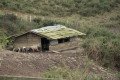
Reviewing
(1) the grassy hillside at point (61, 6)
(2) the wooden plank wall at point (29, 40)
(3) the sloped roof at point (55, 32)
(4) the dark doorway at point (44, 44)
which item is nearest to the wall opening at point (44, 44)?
(4) the dark doorway at point (44, 44)

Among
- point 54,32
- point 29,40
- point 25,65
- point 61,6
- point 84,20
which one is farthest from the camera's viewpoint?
point 61,6

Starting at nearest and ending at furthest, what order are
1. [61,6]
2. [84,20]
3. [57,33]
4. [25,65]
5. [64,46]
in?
[25,65] → [57,33] → [64,46] → [84,20] → [61,6]

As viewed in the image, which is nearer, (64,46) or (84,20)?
(64,46)

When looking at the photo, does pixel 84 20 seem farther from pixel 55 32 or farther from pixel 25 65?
pixel 25 65

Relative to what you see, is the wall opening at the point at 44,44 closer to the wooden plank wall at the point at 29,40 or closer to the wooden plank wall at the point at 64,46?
the wooden plank wall at the point at 64,46

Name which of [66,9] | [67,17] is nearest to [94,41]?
[67,17]

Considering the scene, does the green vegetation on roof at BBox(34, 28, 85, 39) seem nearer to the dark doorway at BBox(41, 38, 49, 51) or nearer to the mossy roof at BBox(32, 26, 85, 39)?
the mossy roof at BBox(32, 26, 85, 39)

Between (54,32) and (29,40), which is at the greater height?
(54,32)

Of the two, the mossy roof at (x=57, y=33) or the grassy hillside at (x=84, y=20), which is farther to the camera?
the mossy roof at (x=57, y=33)

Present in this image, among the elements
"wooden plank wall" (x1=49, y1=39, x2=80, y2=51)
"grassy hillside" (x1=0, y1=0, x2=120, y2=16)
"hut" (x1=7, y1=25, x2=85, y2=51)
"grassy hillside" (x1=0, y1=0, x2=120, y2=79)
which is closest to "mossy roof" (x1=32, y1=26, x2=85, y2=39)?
"hut" (x1=7, y1=25, x2=85, y2=51)

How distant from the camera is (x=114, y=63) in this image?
19531 millimetres

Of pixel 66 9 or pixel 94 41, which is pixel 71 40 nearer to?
pixel 94 41

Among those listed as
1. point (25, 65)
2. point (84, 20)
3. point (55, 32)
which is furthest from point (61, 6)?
point (25, 65)

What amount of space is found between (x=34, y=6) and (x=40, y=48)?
23.6m
